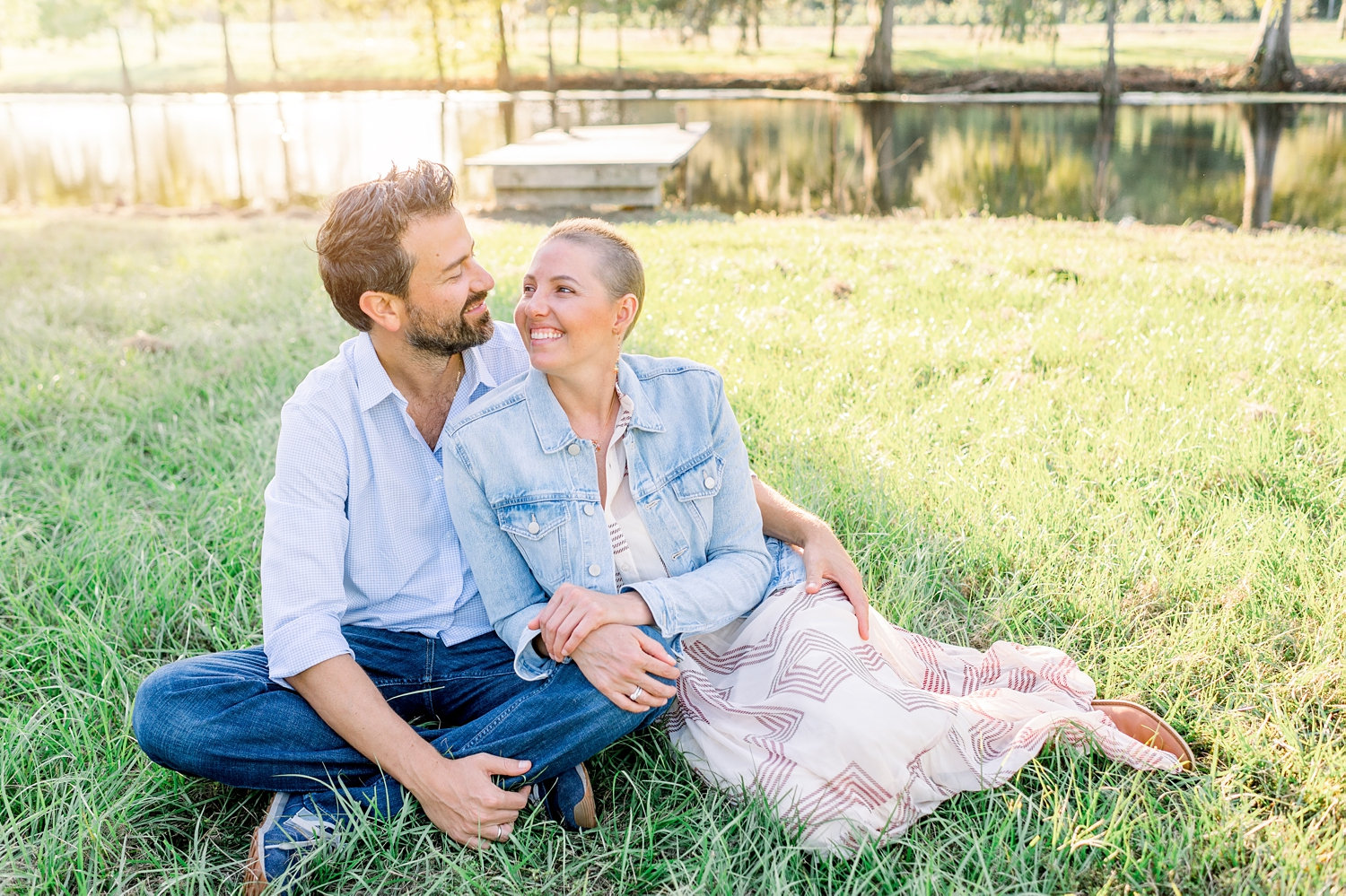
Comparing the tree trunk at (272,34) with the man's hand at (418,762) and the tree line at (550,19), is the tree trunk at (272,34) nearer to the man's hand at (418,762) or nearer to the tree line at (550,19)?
the tree line at (550,19)

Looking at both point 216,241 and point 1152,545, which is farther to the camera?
point 216,241

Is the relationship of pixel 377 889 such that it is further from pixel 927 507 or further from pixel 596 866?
pixel 927 507

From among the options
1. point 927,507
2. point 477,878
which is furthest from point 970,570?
point 477,878

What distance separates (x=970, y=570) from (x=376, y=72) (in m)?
44.2

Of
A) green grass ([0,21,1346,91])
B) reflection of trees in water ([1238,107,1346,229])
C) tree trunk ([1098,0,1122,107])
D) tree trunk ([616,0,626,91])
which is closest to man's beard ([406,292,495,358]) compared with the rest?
reflection of trees in water ([1238,107,1346,229])

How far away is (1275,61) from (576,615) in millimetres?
35621

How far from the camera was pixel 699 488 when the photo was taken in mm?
2441

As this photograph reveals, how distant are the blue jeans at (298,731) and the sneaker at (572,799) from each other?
3cm

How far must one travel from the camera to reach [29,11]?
33906 mm

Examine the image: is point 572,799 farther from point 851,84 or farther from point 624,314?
point 851,84

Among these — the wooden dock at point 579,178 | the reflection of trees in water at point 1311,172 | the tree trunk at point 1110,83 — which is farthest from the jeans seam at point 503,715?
the tree trunk at point 1110,83

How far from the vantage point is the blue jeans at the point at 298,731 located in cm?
220

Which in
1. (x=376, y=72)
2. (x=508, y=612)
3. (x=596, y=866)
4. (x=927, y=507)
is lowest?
(x=596, y=866)

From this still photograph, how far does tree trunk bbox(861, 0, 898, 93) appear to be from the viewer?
33344 mm
